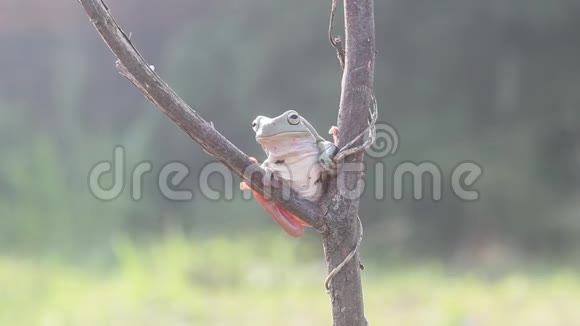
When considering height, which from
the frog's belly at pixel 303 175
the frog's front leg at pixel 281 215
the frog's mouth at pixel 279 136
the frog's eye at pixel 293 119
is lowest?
the frog's front leg at pixel 281 215

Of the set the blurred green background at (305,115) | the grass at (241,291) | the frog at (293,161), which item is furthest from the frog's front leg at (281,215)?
the blurred green background at (305,115)

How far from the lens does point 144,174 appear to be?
5.05 feet

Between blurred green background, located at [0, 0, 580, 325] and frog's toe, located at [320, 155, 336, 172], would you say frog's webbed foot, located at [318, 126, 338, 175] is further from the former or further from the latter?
blurred green background, located at [0, 0, 580, 325]

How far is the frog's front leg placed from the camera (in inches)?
21.6

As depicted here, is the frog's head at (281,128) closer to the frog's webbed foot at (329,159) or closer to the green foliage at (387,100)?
the frog's webbed foot at (329,159)

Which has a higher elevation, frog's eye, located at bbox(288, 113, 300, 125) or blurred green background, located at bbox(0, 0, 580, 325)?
blurred green background, located at bbox(0, 0, 580, 325)

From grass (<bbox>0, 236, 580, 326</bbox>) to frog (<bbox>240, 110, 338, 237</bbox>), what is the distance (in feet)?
2.33

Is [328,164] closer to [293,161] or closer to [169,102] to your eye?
[293,161]

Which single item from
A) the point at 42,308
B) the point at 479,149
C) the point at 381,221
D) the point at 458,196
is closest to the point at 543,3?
the point at 479,149

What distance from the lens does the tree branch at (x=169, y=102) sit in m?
0.48

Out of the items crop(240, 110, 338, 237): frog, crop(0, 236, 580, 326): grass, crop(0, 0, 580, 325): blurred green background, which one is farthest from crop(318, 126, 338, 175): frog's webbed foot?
crop(0, 0, 580, 325): blurred green background

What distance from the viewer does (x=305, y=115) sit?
5.13 ft

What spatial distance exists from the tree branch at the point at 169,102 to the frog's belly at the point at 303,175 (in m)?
0.02

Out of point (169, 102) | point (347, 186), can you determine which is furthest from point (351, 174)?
point (169, 102)
